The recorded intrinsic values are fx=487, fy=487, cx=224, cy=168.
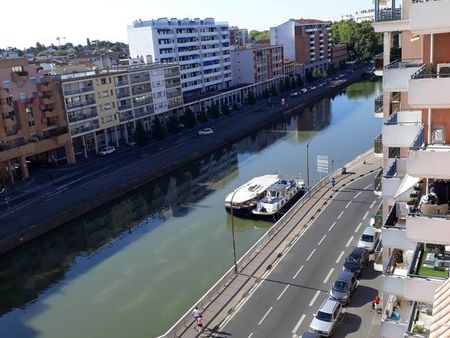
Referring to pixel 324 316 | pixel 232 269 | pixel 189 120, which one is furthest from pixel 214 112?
pixel 324 316

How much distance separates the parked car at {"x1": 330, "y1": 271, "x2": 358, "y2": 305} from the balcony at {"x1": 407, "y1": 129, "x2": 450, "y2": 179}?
1414 cm

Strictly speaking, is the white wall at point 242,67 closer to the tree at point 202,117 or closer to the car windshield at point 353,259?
the tree at point 202,117

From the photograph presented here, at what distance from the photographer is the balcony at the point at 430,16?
9.09 m

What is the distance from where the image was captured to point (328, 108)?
86688 mm

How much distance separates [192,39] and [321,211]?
5955 centimetres

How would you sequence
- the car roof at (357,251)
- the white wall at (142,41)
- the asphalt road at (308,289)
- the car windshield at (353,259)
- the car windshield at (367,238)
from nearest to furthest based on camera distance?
1. the asphalt road at (308,289)
2. the car windshield at (353,259)
3. the car roof at (357,251)
4. the car windshield at (367,238)
5. the white wall at (142,41)

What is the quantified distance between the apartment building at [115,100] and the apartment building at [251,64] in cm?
2771

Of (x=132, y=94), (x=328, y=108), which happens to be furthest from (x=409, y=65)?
(x=328, y=108)

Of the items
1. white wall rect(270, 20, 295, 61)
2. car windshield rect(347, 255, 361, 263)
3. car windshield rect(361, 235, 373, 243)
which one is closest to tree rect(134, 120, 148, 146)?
car windshield rect(361, 235, 373, 243)

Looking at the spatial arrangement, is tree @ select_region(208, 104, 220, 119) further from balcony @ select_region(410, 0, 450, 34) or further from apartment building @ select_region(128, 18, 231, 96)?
balcony @ select_region(410, 0, 450, 34)

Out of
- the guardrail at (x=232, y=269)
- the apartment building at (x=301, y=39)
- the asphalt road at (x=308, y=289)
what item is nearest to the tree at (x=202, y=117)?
the guardrail at (x=232, y=269)

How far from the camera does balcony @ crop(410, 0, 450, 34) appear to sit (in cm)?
909

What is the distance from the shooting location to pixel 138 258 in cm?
3312

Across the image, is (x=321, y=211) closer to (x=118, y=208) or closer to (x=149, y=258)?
(x=149, y=258)
